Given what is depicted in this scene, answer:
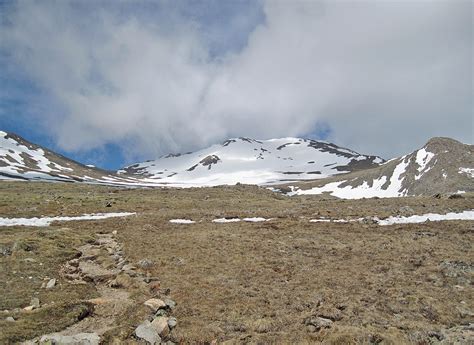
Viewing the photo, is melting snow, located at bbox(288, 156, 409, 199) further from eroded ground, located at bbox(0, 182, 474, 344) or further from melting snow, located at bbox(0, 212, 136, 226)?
melting snow, located at bbox(0, 212, 136, 226)

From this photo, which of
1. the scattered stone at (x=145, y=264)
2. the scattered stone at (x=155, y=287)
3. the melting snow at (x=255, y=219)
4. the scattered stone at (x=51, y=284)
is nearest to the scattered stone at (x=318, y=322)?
the scattered stone at (x=155, y=287)

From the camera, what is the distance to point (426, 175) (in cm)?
9975

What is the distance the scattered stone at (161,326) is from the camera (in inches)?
477

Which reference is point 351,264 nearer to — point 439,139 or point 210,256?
point 210,256

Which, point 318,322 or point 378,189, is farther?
point 378,189

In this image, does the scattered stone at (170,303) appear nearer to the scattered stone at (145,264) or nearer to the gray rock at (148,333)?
the gray rock at (148,333)

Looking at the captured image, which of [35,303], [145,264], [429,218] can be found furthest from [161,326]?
[429,218]

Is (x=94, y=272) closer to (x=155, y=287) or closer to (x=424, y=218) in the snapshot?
(x=155, y=287)

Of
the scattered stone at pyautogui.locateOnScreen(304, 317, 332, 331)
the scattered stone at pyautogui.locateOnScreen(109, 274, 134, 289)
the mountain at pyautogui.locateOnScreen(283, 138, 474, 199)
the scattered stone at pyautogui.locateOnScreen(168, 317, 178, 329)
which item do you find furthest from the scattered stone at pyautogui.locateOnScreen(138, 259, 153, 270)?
the mountain at pyautogui.locateOnScreen(283, 138, 474, 199)

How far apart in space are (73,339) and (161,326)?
2.92 metres

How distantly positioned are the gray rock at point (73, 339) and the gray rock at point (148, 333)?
53.3 inches

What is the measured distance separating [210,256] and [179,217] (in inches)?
733

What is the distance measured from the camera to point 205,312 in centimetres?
1411

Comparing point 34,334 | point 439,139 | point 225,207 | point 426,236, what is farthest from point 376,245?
point 439,139
